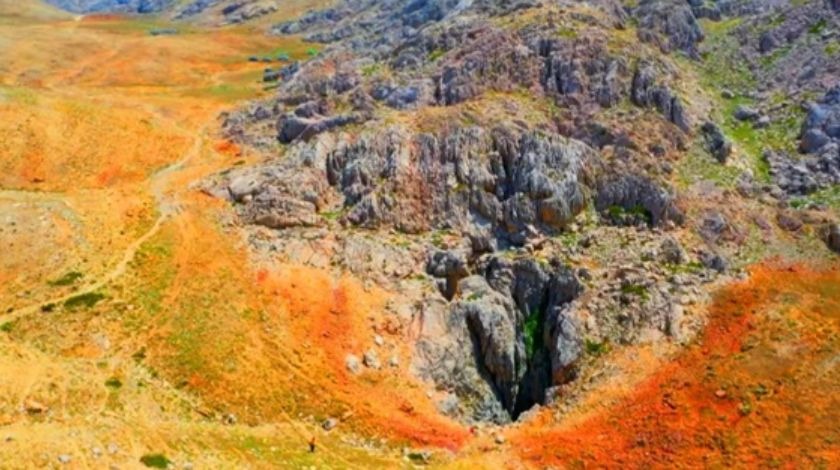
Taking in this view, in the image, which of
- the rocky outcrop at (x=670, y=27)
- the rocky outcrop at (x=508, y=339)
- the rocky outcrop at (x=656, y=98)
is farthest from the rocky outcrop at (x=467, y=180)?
the rocky outcrop at (x=670, y=27)

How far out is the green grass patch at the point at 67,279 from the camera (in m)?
52.2

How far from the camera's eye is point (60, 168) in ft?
236

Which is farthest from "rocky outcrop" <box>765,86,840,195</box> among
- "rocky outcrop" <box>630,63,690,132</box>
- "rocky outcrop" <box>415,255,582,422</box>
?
"rocky outcrop" <box>415,255,582,422</box>

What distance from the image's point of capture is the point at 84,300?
50.5 metres

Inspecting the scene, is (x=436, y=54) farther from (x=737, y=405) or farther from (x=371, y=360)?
(x=737, y=405)

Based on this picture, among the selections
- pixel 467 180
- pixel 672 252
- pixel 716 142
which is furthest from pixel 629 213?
pixel 716 142

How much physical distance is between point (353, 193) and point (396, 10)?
113076 millimetres

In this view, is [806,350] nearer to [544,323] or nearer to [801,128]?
[544,323]

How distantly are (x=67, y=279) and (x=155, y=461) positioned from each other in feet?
75.8

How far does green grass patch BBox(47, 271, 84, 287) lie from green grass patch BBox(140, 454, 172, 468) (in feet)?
72.0

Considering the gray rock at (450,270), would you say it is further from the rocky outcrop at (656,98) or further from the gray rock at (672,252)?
the rocky outcrop at (656,98)

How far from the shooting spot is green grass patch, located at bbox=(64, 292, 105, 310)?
49.9m

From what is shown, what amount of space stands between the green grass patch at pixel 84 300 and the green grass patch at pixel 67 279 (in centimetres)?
215

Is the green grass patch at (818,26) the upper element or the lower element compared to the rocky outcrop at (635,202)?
upper
